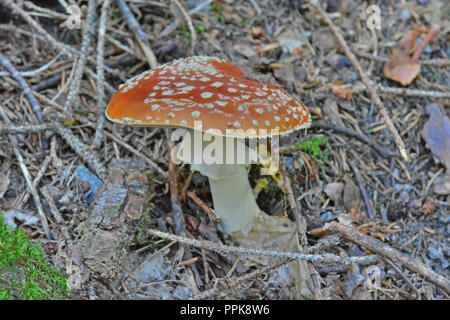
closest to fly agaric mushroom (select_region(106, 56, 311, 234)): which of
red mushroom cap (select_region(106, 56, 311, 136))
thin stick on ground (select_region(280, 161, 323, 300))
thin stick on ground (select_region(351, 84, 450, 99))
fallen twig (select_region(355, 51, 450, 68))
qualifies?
red mushroom cap (select_region(106, 56, 311, 136))

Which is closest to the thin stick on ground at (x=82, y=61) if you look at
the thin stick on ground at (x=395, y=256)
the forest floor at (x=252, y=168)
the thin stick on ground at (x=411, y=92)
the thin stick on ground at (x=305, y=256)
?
the forest floor at (x=252, y=168)

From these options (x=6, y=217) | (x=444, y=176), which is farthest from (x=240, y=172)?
(x=444, y=176)

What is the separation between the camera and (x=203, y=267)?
282cm

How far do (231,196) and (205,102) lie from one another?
110 cm

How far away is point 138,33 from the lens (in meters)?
3.54

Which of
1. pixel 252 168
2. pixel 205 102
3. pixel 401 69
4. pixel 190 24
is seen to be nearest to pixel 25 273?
pixel 205 102

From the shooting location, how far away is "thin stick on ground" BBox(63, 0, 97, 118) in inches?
123

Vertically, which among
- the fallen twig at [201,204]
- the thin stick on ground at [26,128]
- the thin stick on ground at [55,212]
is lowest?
the fallen twig at [201,204]

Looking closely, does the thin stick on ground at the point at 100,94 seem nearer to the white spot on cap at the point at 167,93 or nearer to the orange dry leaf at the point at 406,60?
the white spot on cap at the point at 167,93

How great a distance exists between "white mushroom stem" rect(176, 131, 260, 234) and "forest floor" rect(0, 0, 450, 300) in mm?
190

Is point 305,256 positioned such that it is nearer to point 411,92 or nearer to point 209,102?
point 209,102

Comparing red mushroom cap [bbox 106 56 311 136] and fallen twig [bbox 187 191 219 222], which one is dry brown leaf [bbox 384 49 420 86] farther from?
fallen twig [bbox 187 191 219 222]

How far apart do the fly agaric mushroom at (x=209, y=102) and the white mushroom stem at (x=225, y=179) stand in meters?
0.03

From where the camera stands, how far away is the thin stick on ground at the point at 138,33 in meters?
3.42
